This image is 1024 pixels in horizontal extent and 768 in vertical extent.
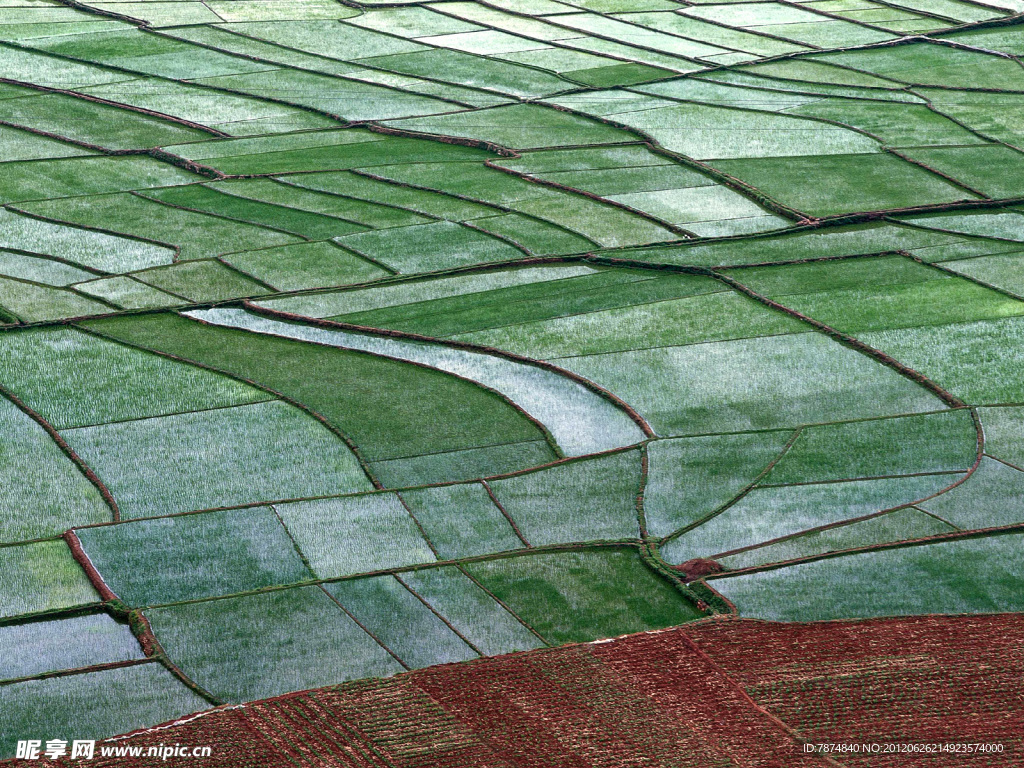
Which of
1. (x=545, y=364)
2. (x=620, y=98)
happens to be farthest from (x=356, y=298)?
(x=620, y=98)

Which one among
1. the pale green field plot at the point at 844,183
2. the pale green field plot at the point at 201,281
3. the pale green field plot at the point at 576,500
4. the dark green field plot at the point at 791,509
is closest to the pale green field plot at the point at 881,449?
the dark green field plot at the point at 791,509

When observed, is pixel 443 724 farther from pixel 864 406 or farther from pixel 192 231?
pixel 192 231

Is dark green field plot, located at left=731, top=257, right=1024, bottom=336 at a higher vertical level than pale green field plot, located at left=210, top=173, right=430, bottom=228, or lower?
higher

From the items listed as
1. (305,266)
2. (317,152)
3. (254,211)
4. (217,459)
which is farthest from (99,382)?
(317,152)

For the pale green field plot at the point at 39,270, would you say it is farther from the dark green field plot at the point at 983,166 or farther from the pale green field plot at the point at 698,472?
the dark green field plot at the point at 983,166

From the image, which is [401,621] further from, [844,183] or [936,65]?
[936,65]

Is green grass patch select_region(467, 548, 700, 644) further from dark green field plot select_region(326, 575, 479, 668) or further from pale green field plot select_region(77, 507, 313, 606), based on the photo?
pale green field plot select_region(77, 507, 313, 606)

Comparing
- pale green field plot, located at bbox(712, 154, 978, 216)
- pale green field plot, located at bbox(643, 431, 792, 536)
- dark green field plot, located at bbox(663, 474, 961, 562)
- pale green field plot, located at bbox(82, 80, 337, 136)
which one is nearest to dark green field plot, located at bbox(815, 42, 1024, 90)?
pale green field plot, located at bbox(712, 154, 978, 216)
